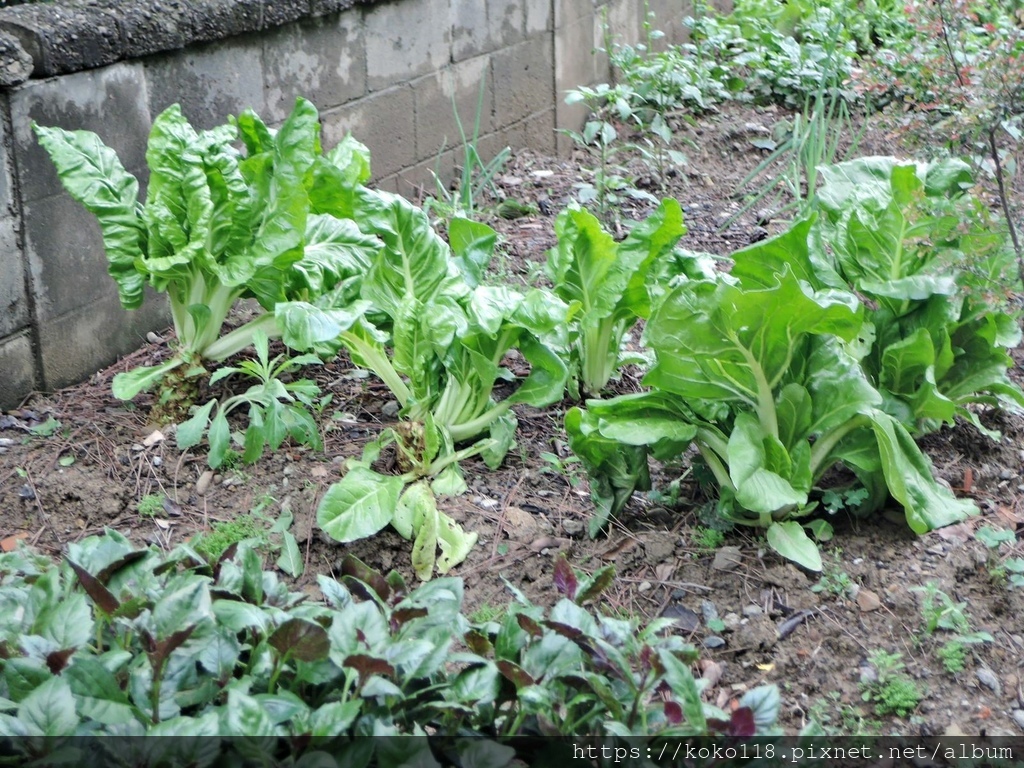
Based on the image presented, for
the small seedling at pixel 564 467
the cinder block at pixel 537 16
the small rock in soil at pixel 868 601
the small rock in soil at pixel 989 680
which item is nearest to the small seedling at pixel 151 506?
the small seedling at pixel 564 467

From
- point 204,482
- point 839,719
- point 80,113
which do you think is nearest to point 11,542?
point 204,482

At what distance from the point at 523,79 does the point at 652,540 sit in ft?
11.4

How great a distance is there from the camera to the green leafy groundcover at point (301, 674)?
1.65 meters

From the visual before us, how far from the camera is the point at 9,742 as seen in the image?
5.50ft

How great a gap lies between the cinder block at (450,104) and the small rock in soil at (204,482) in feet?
7.61

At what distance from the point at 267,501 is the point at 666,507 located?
1095 millimetres

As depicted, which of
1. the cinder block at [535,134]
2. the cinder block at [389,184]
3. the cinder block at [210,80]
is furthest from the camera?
the cinder block at [535,134]

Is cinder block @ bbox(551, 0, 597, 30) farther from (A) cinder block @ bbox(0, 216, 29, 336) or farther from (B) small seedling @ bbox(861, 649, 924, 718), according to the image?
(B) small seedling @ bbox(861, 649, 924, 718)

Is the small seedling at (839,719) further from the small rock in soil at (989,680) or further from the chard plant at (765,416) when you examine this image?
the chard plant at (765,416)

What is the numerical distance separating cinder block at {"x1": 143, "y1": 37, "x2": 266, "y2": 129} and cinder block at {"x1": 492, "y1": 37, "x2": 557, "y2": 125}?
1.70 meters

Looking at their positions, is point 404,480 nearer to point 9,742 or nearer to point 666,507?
point 666,507

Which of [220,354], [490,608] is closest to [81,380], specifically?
[220,354]

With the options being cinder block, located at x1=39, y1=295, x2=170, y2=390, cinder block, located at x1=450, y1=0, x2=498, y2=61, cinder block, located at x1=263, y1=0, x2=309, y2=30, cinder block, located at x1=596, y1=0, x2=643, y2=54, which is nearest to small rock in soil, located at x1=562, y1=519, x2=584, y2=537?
cinder block, located at x1=39, y1=295, x2=170, y2=390

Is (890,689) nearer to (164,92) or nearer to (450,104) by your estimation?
(164,92)
